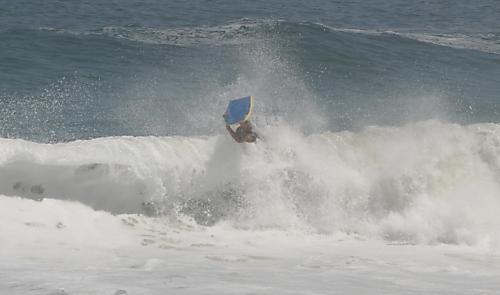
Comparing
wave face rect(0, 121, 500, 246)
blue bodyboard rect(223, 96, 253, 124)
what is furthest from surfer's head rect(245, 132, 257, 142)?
blue bodyboard rect(223, 96, 253, 124)

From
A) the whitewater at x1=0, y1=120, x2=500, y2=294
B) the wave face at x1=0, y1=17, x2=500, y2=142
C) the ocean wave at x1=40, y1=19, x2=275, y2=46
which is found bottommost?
the whitewater at x1=0, y1=120, x2=500, y2=294

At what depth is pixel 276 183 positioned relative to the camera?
12406mm

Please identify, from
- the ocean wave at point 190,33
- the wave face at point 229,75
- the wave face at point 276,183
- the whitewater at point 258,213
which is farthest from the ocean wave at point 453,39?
the wave face at point 276,183

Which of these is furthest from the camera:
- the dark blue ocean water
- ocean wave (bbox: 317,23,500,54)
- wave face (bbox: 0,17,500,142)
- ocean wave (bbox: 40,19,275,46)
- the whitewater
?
ocean wave (bbox: 317,23,500,54)

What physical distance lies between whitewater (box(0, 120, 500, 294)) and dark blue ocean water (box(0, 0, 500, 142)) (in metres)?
1.82

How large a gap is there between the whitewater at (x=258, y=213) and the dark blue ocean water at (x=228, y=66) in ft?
5.98

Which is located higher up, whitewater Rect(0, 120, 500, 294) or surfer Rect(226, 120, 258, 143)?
surfer Rect(226, 120, 258, 143)

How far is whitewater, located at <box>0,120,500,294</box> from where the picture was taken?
860 centimetres

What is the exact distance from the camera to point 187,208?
11914mm

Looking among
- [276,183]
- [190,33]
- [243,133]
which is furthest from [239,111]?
[190,33]

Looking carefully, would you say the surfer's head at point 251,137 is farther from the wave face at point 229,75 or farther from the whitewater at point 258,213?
the wave face at point 229,75

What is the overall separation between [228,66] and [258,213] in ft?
40.6

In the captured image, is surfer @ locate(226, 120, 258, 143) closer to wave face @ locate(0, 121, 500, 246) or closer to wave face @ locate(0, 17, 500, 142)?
wave face @ locate(0, 121, 500, 246)

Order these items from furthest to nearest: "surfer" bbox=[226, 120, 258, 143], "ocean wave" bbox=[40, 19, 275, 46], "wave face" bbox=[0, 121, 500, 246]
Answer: "ocean wave" bbox=[40, 19, 275, 46], "surfer" bbox=[226, 120, 258, 143], "wave face" bbox=[0, 121, 500, 246]
